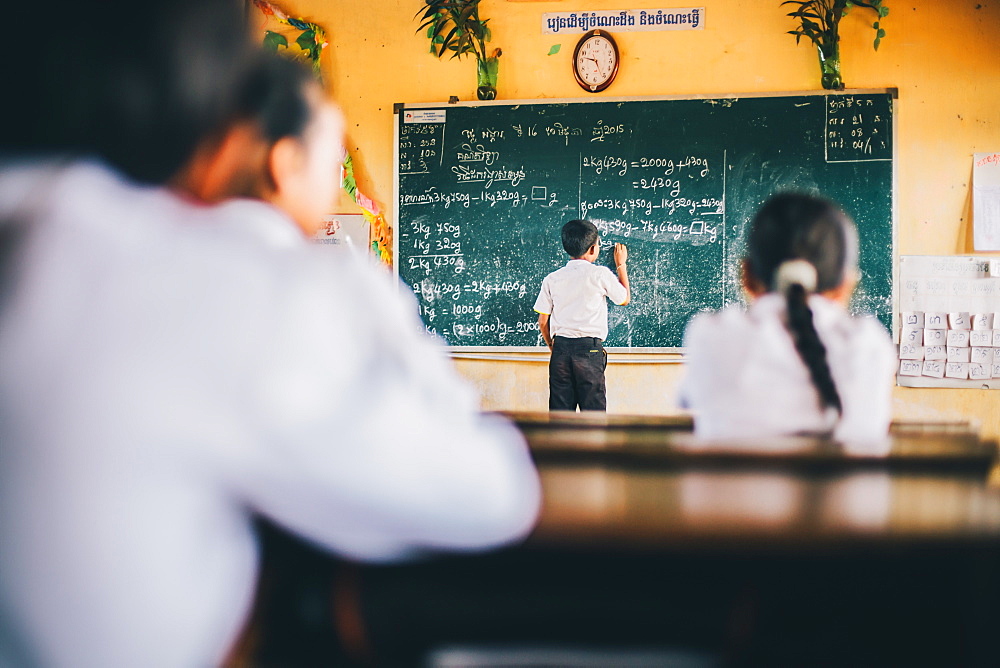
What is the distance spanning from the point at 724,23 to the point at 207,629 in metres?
3.87

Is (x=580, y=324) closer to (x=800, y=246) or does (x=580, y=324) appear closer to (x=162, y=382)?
(x=800, y=246)

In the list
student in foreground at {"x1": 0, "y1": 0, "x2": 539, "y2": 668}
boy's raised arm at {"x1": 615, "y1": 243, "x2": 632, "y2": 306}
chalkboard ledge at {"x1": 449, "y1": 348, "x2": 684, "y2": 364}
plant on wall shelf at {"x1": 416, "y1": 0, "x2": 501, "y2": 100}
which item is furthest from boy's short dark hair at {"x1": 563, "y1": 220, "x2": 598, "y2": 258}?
student in foreground at {"x1": 0, "y1": 0, "x2": 539, "y2": 668}

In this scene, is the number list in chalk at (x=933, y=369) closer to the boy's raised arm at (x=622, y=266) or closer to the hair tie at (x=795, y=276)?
the boy's raised arm at (x=622, y=266)

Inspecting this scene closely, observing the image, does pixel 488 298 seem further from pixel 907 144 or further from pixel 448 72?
pixel 907 144

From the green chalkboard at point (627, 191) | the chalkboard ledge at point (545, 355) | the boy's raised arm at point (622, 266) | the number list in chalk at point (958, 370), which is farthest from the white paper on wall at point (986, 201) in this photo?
the boy's raised arm at point (622, 266)

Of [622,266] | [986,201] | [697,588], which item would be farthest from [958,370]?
[697,588]

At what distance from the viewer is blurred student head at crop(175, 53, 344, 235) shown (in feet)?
2.12

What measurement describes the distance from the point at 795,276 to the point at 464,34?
297 centimetres

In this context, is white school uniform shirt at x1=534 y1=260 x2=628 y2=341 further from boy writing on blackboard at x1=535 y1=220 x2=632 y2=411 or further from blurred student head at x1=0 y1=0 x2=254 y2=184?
blurred student head at x1=0 y1=0 x2=254 y2=184

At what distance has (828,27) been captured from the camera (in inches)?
136

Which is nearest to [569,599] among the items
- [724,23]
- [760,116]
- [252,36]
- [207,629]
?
[207,629]

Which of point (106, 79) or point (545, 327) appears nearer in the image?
point (106, 79)

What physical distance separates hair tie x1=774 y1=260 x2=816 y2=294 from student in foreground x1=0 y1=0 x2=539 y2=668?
88 centimetres

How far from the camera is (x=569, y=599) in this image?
74 cm
